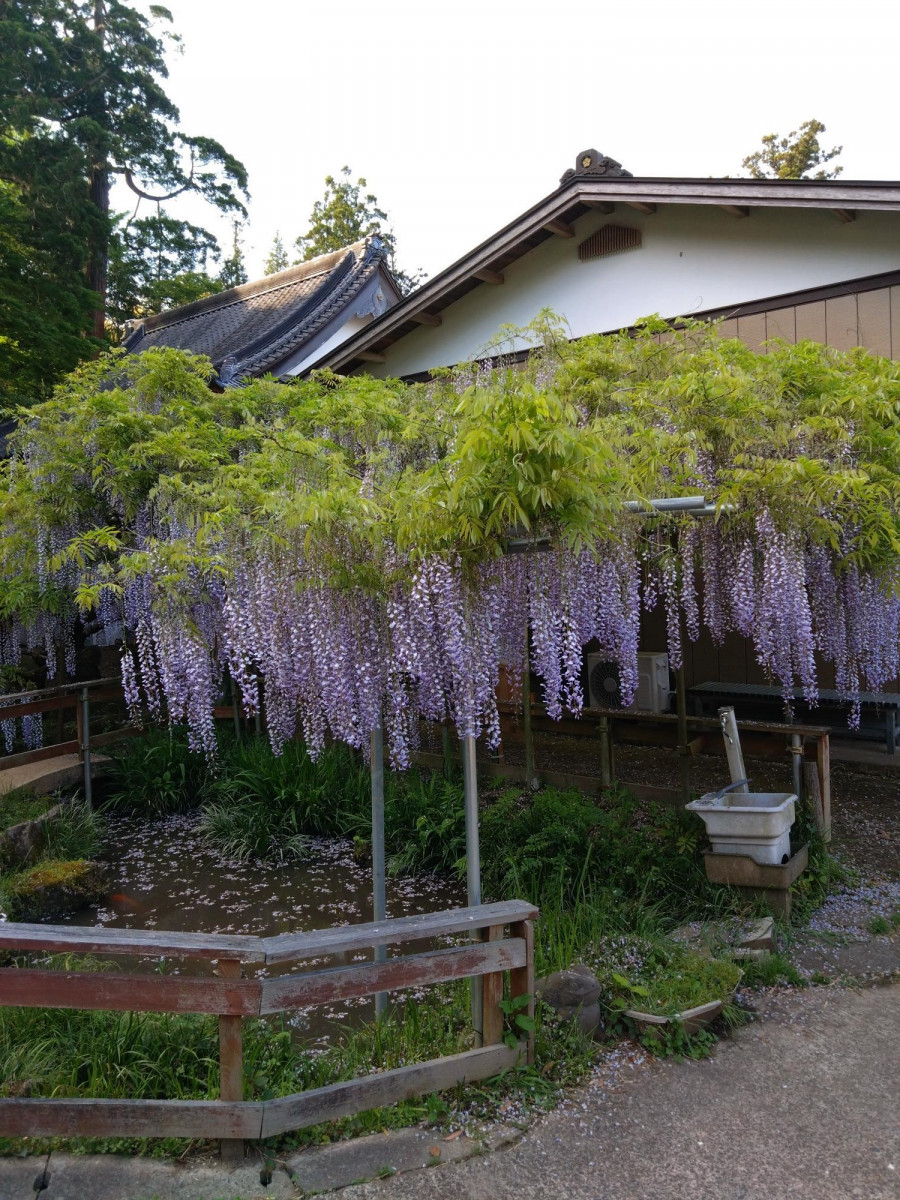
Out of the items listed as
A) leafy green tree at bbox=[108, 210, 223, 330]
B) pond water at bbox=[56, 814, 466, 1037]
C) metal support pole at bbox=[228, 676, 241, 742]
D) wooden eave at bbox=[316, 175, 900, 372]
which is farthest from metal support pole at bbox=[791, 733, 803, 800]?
leafy green tree at bbox=[108, 210, 223, 330]

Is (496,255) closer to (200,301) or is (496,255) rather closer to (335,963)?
(335,963)

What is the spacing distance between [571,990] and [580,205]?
7563 millimetres

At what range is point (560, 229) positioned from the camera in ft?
28.2

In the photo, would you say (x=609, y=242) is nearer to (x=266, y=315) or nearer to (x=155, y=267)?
(x=266, y=315)

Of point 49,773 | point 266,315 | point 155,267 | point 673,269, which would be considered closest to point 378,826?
point 49,773

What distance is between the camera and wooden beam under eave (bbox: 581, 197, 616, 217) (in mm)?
8188

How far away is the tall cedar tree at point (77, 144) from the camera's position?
1092 cm

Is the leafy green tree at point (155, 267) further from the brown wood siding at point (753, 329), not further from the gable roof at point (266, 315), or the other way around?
the brown wood siding at point (753, 329)

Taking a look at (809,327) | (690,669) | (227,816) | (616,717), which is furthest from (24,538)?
(809,327)

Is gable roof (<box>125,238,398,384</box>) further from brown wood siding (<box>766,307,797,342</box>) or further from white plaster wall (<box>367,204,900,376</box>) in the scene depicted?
brown wood siding (<box>766,307,797,342</box>)

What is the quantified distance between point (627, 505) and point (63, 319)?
9.70m

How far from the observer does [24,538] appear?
6711 mm

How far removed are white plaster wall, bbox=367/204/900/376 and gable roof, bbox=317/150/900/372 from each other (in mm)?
141

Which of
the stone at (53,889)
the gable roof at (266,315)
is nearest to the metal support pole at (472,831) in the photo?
the stone at (53,889)
